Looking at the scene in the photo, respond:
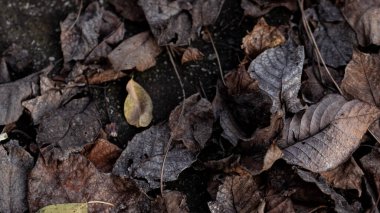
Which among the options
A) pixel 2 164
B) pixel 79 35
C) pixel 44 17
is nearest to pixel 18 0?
pixel 44 17

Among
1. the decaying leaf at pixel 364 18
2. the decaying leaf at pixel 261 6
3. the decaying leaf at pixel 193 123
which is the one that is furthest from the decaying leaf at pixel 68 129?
the decaying leaf at pixel 364 18

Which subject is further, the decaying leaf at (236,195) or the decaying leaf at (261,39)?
the decaying leaf at (261,39)

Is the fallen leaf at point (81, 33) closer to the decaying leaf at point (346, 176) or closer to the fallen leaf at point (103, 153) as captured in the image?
the fallen leaf at point (103, 153)

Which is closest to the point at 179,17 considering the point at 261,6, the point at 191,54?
the point at 191,54

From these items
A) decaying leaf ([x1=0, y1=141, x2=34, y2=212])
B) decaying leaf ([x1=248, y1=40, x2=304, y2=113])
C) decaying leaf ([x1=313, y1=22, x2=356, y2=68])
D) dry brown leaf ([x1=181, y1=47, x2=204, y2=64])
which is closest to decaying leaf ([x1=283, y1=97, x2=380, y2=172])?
decaying leaf ([x1=248, y1=40, x2=304, y2=113])

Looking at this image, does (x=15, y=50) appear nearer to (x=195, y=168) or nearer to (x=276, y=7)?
(x=195, y=168)

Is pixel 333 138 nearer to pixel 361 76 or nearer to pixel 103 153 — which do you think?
pixel 361 76
